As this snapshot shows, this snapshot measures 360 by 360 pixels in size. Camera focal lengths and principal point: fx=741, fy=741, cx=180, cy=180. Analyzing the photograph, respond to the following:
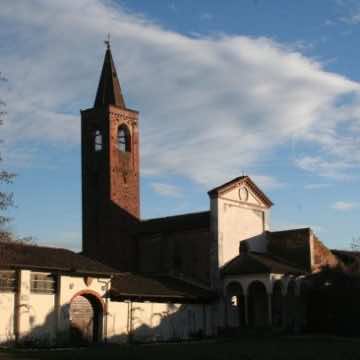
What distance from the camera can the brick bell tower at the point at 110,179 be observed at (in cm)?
5003

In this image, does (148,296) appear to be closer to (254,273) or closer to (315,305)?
(254,273)

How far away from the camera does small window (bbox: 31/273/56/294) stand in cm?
3294

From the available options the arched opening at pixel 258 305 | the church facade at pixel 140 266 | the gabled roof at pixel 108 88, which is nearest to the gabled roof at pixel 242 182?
the church facade at pixel 140 266

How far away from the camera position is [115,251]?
49750 mm

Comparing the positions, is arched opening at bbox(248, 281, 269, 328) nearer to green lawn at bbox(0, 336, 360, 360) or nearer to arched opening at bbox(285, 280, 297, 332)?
arched opening at bbox(285, 280, 297, 332)

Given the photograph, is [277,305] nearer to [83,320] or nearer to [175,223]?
[175,223]

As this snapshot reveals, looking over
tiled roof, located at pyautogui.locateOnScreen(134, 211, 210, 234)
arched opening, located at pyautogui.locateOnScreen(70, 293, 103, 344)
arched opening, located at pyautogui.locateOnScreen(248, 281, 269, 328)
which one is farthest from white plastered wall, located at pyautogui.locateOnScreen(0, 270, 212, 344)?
tiled roof, located at pyautogui.locateOnScreen(134, 211, 210, 234)

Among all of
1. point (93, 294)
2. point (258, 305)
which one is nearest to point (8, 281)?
point (93, 294)

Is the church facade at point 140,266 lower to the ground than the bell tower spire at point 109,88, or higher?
lower

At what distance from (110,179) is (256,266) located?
1345cm

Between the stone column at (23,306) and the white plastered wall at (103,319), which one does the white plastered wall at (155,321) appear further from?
the stone column at (23,306)

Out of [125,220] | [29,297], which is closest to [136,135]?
[125,220]

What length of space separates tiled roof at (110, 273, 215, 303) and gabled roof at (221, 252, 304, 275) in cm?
189

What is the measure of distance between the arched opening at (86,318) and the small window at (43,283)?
4.55 feet
